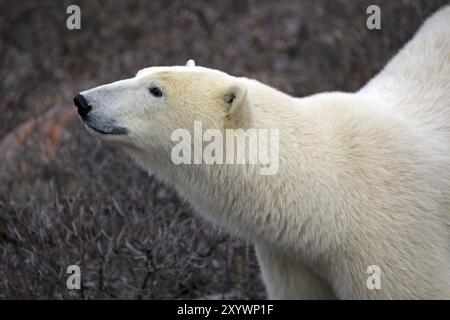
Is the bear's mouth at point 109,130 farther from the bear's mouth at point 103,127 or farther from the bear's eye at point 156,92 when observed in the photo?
the bear's eye at point 156,92

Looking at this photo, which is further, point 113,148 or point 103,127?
point 113,148

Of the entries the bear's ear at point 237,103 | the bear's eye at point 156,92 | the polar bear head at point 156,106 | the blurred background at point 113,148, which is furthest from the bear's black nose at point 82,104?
the blurred background at point 113,148

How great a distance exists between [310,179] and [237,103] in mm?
397

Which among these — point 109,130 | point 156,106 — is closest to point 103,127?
point 109,130

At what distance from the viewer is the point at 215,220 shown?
3.04m

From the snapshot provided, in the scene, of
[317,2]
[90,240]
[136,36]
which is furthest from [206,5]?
[90,240]

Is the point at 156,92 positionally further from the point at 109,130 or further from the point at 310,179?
the point at 310,179

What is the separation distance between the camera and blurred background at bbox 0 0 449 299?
3.86 meters

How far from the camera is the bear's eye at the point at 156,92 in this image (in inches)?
114

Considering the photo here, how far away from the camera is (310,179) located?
2918 millimetres

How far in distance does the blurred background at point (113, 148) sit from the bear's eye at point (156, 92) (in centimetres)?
108
